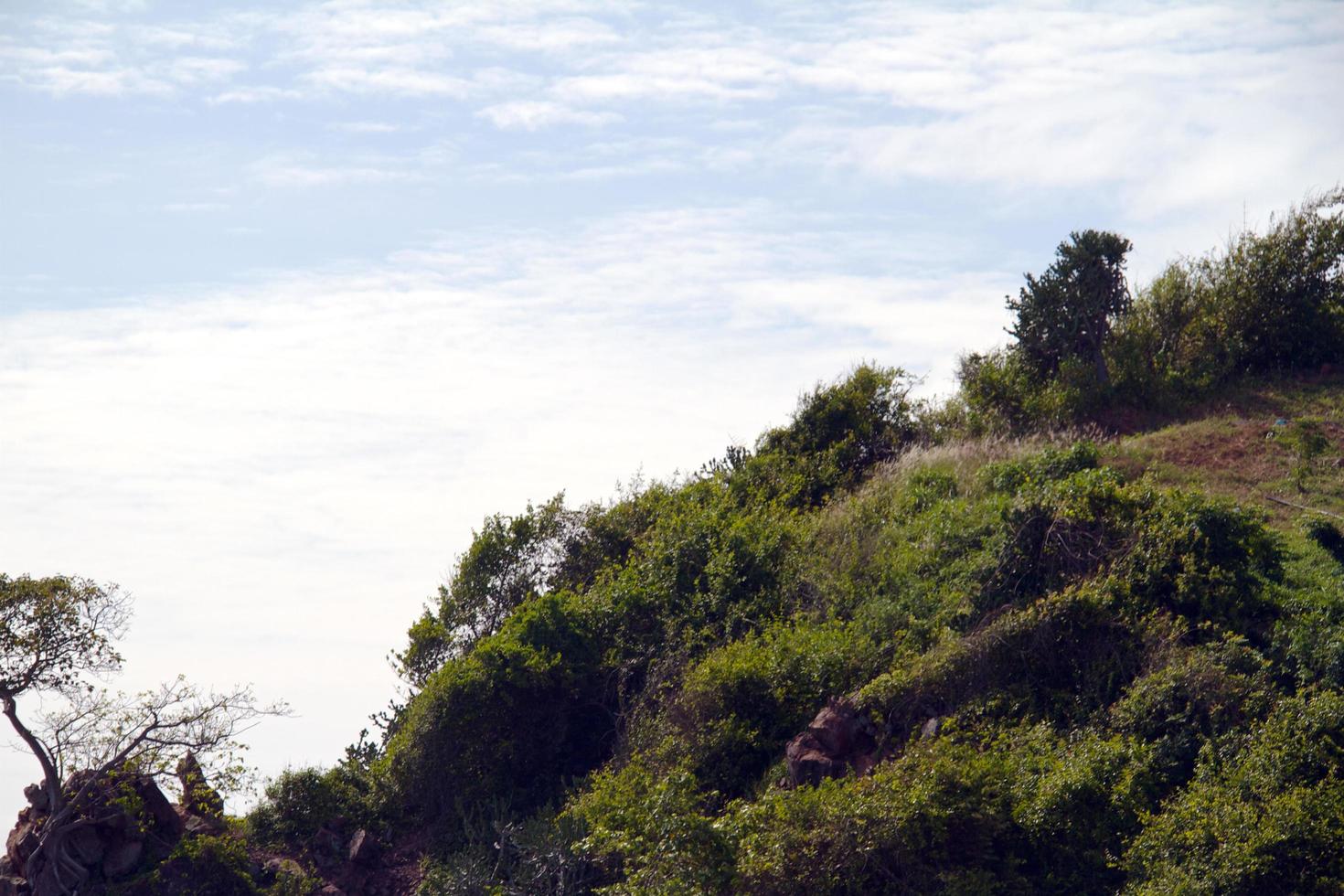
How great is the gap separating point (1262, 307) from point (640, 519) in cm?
1620

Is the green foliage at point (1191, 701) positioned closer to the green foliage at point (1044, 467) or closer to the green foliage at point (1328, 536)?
the green foliage at point (1328, 536)

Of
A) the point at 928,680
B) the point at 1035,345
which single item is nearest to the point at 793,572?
the point at 928,680

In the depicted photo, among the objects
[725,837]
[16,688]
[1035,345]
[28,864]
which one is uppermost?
[1035,345]

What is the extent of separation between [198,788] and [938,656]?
42.9ft

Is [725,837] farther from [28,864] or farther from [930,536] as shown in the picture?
[28,864]

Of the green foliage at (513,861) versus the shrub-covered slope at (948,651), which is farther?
the green foliage at (513,861)

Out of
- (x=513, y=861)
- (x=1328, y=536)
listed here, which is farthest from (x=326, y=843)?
(x=1328, y=536)

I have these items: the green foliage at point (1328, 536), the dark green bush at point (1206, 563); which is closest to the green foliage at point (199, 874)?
the dark green bush at point (1206, 563)

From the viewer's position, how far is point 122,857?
69.1ft

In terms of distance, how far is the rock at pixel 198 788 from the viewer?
22.0m

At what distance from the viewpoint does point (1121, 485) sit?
70.3 feet

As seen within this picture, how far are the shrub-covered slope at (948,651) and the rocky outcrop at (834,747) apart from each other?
119mm

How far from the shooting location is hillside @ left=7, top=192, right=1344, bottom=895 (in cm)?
1609

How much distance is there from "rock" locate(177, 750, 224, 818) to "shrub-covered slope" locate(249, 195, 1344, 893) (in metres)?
0.91
